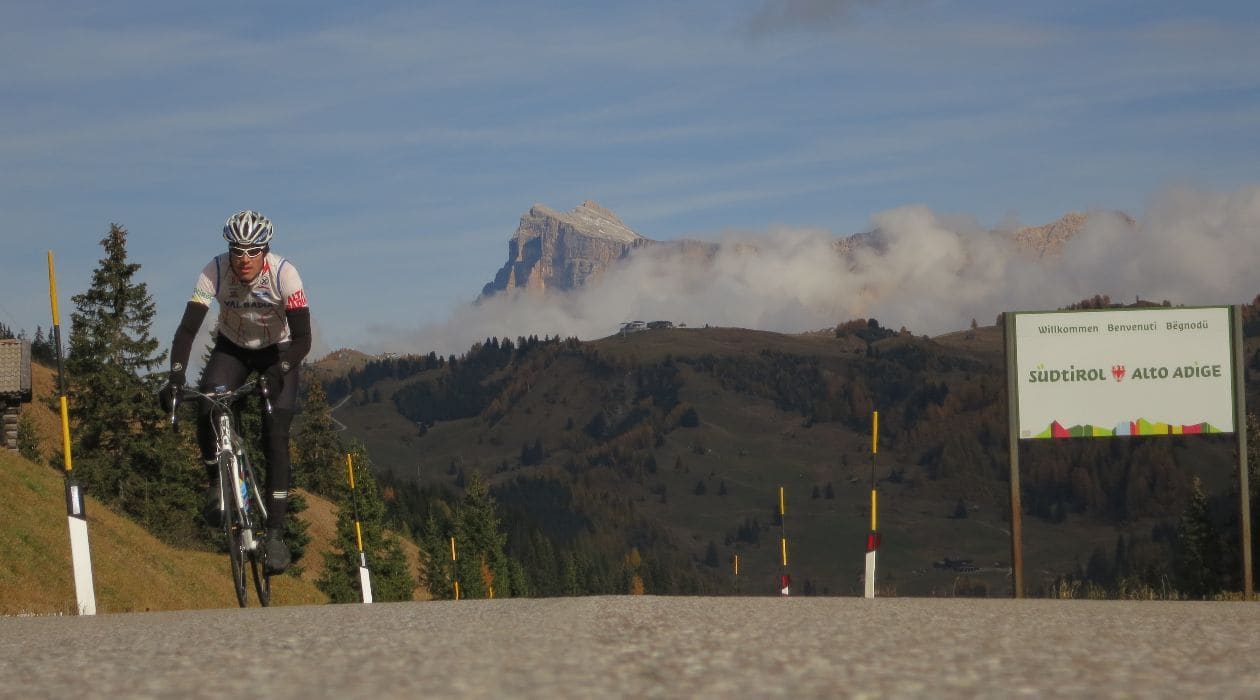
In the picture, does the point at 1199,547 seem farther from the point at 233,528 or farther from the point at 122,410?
the point at 233,528

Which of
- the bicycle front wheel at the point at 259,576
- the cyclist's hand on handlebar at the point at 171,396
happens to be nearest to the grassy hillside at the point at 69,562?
the bicycle front wheel at the point at 259,576

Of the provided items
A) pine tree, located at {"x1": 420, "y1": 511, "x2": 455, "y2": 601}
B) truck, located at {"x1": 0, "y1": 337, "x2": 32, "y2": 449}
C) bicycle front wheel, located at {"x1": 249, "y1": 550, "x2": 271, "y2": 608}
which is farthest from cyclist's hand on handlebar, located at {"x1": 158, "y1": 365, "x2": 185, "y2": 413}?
pine tree, located at {"x1": 420, "y1": 511, "x2": 455, "y2": 601}

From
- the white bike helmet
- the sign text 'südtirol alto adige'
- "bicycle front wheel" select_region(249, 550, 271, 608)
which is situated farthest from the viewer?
the sign text 'südtirol alto adige'

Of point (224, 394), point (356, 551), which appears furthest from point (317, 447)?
point (224, 394)

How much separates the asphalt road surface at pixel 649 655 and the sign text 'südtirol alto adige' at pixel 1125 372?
32.6 feet

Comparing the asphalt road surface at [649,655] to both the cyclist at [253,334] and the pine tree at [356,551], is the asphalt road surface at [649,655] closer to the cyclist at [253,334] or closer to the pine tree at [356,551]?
the cyclist at [253,334]

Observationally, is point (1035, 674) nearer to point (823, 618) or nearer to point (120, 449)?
point (823, 618)

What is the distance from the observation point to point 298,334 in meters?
12.0

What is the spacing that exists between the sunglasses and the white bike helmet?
32 millimetres

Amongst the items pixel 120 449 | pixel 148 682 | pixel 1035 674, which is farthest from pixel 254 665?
pixel 120 449

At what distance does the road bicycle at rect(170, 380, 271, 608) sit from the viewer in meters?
12.2

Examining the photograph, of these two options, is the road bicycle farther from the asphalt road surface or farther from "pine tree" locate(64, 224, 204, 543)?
"pine tree" locate(64, 224, 204, 543)

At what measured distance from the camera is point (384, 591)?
78.3 metres

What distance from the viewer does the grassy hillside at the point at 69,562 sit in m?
19.7
